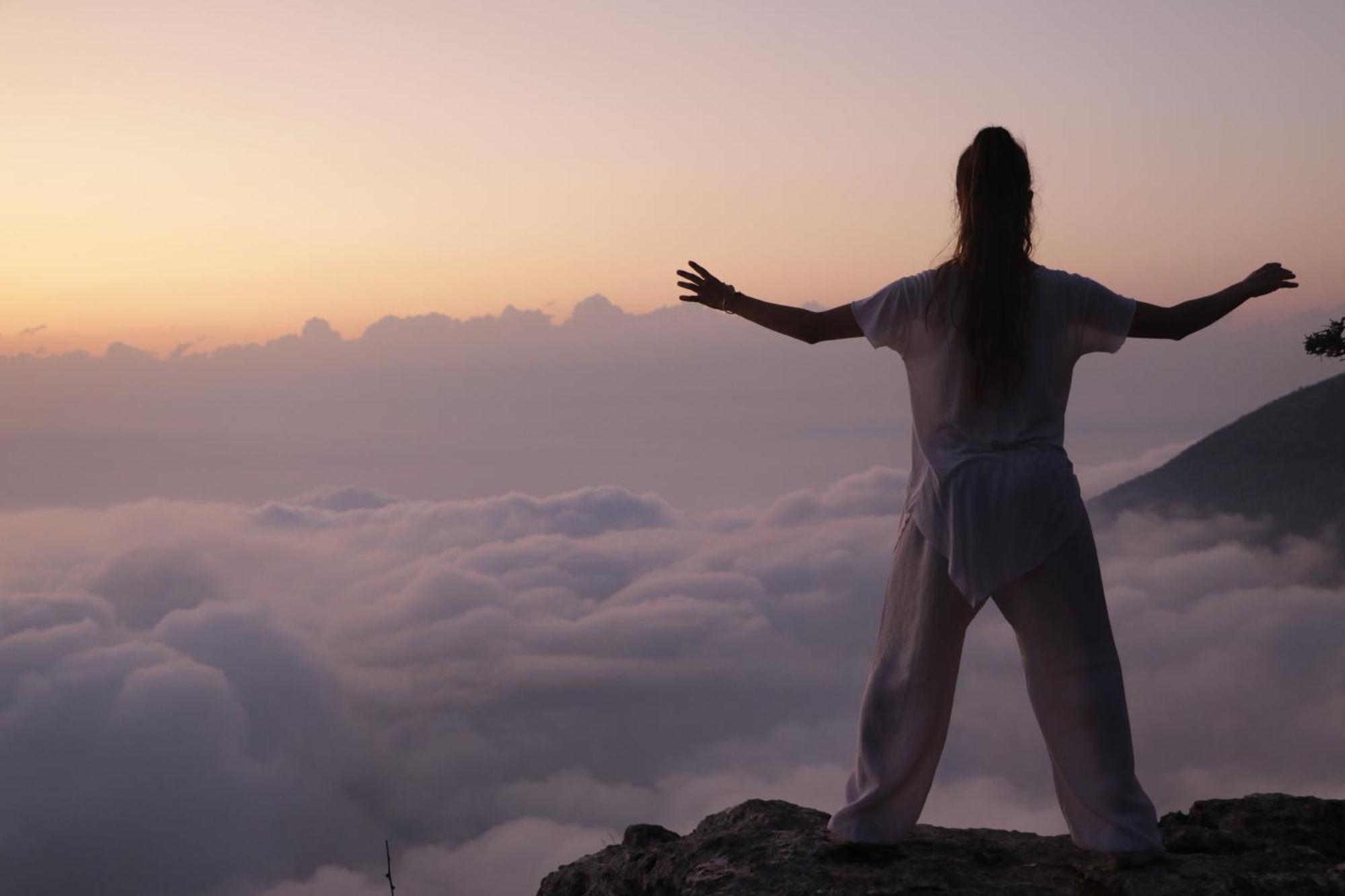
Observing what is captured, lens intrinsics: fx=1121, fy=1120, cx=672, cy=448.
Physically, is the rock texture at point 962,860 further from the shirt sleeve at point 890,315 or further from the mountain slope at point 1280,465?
the mountain slope at point 1280,465

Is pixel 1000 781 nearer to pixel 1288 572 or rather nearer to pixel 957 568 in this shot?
pixel 1288 572

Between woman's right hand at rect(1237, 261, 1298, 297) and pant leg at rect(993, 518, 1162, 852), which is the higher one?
woman's right hand at rect(1237, 261, 1298, 297)

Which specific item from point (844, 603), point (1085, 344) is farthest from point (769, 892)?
point (844, 603)

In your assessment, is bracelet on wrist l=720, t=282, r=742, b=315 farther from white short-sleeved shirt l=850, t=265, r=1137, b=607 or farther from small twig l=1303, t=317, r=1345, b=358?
small twig l=1303, t=317, r=1345, b=358

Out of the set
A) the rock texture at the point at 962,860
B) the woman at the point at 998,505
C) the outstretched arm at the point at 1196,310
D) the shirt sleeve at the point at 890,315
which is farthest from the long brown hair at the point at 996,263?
the rock texture at the point at 962,860

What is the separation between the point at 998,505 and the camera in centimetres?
491

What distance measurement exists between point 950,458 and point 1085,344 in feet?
2.79

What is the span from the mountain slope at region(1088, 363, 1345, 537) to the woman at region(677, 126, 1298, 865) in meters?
103

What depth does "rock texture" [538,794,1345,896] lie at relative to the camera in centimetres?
495

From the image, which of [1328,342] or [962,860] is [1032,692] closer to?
[962,860]

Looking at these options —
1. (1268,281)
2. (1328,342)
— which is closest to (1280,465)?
(1328,342)

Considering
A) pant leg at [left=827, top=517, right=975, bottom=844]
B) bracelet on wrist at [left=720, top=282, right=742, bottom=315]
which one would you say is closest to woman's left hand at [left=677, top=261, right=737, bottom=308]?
bracelet on wrist at [left=720, top=282, right=742, bottom=315]

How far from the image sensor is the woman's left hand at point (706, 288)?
211 inches

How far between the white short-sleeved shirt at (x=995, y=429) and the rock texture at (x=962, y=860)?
1.34m
